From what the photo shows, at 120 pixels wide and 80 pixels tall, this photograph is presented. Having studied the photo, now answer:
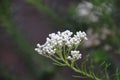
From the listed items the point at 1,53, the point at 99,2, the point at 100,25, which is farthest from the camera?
the point at 1,53

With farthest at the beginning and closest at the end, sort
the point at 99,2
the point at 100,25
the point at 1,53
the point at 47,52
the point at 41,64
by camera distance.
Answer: the point at 1,53
the point at 41,64
the point at 100,25
the point at 99,2
the point at 47,52

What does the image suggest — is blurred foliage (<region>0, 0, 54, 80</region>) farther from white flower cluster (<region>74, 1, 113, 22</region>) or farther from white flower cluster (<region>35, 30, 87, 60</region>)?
white flower cluster (<region>35, 30, 87, 60</region>)

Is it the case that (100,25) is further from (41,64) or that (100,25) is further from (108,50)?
(41,64)

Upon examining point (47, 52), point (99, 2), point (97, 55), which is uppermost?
point (99, 2)

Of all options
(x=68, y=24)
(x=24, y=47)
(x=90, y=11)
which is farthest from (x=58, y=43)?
(x=24, y=47)

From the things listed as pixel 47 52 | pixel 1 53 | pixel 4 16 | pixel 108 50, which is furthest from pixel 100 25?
pixel 1 53

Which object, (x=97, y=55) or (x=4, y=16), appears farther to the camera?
(x=4, y=16)

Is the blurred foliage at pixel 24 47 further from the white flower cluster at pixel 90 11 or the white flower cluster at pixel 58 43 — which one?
the white flower cluster at pixel 58 43

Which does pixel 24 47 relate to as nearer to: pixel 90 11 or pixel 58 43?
pixel 90 11

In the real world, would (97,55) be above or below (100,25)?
below
